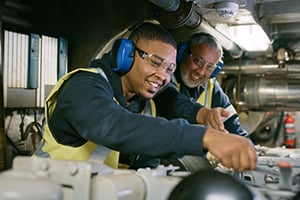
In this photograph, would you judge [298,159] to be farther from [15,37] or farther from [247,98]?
[247,98]

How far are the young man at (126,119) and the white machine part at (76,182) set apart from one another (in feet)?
0.36

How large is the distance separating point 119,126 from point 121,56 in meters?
0.52

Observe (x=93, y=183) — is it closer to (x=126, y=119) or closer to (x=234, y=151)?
(x=126, y=119)

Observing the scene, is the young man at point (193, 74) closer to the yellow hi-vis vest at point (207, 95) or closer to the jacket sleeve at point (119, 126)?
the yellow hi-vis vest at point (207, 95)

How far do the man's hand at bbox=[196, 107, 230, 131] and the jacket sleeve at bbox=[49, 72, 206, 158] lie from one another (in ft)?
2.16

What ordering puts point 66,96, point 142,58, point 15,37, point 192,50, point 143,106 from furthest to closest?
1. point 192,50
2. point 15,37
3. point 143,106
4. point 142,58
5. point 66,96

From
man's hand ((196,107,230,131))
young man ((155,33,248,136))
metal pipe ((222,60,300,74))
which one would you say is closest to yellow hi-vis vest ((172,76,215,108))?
young man ((155,33,248,136))

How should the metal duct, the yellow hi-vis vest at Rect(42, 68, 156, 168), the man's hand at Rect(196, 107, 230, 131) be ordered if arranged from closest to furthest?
1. the yellow hi-vis vest at Rect(42, 68, 156, 168)
2. the man's hand at Rect(196, 107, 230, 131)
3. the metal duct

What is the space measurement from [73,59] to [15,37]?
0.51m

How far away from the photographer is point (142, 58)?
1.81 m

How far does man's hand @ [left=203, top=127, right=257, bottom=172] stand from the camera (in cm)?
114

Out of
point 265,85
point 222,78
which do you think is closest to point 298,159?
point 265,85

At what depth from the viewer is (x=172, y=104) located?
2396 millimetres

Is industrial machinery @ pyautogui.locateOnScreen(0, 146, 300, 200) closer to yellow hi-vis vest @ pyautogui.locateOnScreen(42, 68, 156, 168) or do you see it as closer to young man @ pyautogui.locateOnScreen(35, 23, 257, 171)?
young man @ pyautogui.locateOnScreen(35, 23, 257, 171)
